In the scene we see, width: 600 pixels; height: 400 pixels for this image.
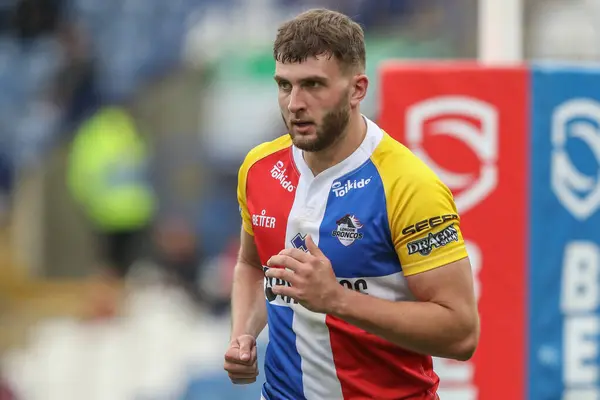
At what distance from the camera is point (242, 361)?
12.5 feet

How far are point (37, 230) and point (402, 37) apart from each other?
453 centimetres

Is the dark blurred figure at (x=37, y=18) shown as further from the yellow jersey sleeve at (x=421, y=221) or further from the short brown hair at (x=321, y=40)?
the yellow jersey sleeve at (x=421, y=221)

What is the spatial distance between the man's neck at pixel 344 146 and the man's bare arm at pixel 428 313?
1.48 feet

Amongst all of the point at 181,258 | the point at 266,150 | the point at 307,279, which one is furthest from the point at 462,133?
the point at 181,258

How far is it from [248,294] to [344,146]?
2.46 feet

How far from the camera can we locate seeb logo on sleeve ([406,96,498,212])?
18.4 ft

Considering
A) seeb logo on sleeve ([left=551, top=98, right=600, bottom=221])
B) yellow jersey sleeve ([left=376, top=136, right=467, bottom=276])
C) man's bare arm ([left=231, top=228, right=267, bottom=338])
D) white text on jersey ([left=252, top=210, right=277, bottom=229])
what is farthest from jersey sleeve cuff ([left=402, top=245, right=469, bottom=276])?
seeb logo on sleeve ([left=551, top=98, right=600, bottom=221])

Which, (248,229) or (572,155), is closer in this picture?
(248,229)

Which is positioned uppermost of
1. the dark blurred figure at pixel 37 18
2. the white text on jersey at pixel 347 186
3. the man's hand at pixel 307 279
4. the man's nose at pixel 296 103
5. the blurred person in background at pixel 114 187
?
the dark blurred figure at pixel 37 18

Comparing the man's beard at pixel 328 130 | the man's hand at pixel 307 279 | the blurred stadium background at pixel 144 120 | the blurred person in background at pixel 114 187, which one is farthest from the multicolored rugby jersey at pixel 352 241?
the blurred person in background at pixel 114 187

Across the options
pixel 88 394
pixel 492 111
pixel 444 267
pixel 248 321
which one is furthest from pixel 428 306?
pixel 88 394

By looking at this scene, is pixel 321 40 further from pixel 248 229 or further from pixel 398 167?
pixel 248 229

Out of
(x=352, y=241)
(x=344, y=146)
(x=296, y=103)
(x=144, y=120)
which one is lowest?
(x=144, y=120)

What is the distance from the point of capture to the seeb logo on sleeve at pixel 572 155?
5840 millimetres
